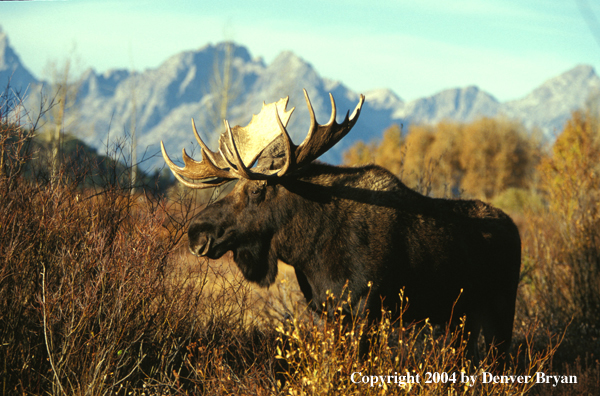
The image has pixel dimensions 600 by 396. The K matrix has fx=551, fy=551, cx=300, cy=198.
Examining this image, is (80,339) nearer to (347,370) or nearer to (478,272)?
(347,370)

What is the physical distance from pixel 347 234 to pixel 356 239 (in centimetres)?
10

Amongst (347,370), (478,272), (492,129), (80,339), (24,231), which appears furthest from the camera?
(492,129)

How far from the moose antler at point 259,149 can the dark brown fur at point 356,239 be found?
0.21 meters

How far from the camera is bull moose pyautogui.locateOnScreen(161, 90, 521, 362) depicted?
445 cm

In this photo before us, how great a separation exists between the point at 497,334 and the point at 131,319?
10.6ft

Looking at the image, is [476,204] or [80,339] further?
[476,204]

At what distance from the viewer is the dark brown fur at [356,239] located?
175 inches

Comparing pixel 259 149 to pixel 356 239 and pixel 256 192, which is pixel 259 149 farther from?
pixel 356 239

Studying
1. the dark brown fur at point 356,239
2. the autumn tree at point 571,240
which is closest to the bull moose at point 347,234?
the dark brown fur at point 356,239

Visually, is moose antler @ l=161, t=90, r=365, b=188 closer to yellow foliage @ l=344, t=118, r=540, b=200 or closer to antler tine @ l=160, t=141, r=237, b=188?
antler tine @ l=160, t=141, r=237, b=188

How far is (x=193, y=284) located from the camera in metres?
4.61

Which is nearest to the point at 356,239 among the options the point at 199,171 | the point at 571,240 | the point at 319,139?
the point at 319,139

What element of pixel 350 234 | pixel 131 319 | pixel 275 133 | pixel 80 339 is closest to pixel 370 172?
pixel 350 234

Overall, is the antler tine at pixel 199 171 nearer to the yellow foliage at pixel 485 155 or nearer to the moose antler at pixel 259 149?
the moose antler at pixel 259 149
